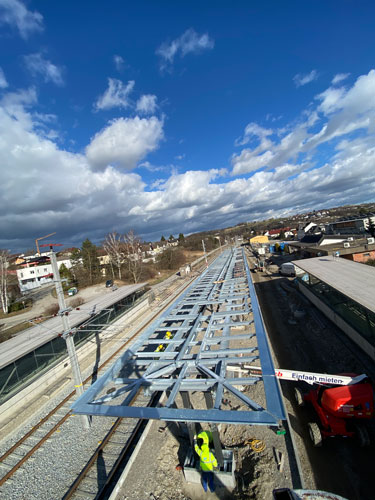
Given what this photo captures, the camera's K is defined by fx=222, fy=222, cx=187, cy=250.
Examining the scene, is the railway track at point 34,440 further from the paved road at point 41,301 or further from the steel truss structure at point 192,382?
the paved road at point 41,301

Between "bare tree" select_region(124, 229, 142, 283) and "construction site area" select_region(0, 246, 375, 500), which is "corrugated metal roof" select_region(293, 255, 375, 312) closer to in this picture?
"construction site area" select_region(0, 246, 375, 500)

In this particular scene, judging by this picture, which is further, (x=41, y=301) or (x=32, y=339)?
(x=41, y=301)

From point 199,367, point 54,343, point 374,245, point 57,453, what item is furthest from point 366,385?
point 374,245

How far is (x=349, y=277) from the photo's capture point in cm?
1439

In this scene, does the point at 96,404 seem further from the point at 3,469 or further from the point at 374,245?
the point at 374,245

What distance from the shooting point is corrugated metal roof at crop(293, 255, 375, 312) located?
10.8m

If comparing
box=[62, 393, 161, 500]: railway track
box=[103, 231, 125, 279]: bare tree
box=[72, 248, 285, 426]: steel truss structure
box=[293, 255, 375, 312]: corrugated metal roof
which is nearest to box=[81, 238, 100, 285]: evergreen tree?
box=[103, 231, 125, 279]: bare tree

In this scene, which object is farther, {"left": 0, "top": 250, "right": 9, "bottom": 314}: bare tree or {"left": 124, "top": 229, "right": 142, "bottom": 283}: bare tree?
{"left": 124, "top": 229, "right": 142, "bottom": 283}: bare tree

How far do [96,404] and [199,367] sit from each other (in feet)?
8.61

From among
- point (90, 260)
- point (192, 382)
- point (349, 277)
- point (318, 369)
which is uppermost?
point (90, 260)

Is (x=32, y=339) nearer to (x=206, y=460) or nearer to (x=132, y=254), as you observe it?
(x=206, y=460)

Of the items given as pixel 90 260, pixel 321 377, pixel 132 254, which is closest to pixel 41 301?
pixel 90 260

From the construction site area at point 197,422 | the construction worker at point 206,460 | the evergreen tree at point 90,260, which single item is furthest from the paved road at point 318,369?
the evergreen tree at point 90,260

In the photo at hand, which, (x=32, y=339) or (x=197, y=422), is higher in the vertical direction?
(x=32, y=339)
